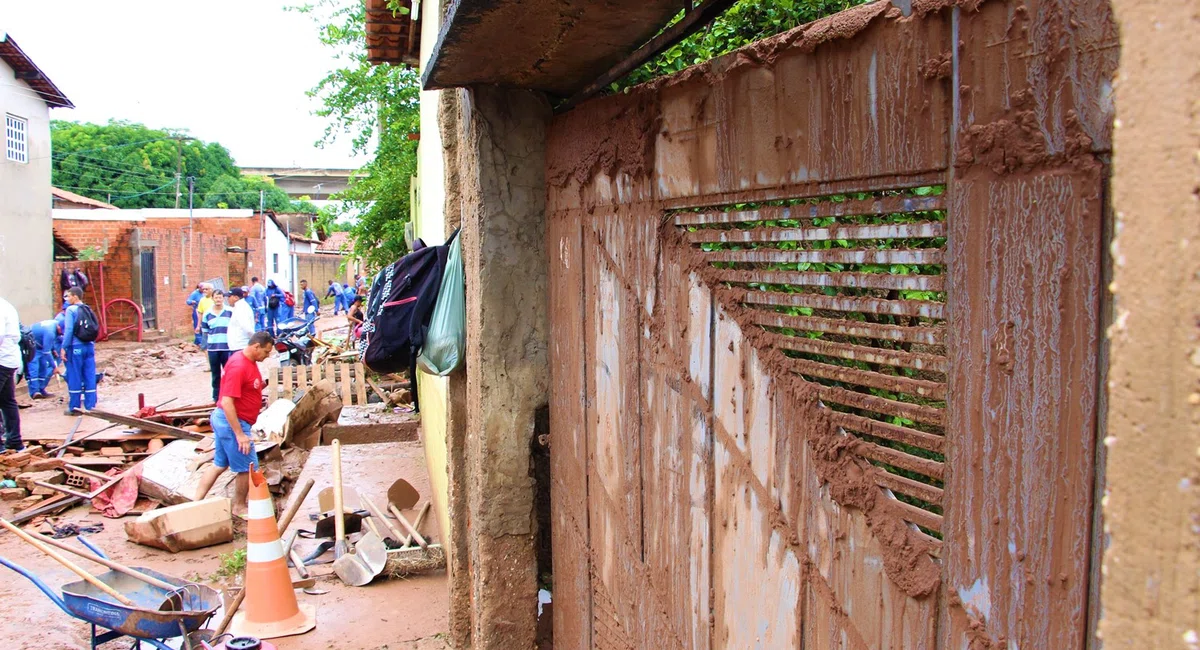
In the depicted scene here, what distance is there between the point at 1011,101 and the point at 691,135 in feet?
3.30

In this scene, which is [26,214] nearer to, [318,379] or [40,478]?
[318,379]

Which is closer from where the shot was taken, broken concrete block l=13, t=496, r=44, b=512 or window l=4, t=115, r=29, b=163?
broken concrete block l=13, t=496, r=44, b=512

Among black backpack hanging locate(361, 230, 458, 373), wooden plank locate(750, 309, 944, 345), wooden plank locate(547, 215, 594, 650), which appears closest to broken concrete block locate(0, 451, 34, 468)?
black backpack hanging locate(361, 230, 458, 373)

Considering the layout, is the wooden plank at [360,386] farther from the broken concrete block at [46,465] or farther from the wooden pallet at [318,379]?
the broken concrete block at [46,465]

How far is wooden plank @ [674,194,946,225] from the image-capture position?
131 cm

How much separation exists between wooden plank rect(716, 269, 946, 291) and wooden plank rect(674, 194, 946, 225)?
104mm

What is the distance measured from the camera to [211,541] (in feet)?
26.3

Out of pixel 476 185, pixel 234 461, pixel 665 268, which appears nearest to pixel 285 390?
pixel 234 461

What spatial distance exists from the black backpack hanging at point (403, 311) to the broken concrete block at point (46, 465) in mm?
8170

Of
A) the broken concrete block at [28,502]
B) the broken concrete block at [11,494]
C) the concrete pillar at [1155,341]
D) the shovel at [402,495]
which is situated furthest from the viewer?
the broken concrete block at [11,494]

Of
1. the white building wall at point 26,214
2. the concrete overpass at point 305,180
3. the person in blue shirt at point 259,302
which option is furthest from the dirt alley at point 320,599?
the concrete overpass at point 305,180

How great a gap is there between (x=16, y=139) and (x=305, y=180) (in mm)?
55661

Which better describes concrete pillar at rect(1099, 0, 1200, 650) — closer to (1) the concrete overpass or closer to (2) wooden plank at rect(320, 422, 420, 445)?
(2) wooden plank at rect(320, 422, 420, 445)

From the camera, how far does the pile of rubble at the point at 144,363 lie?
19.2 meters
